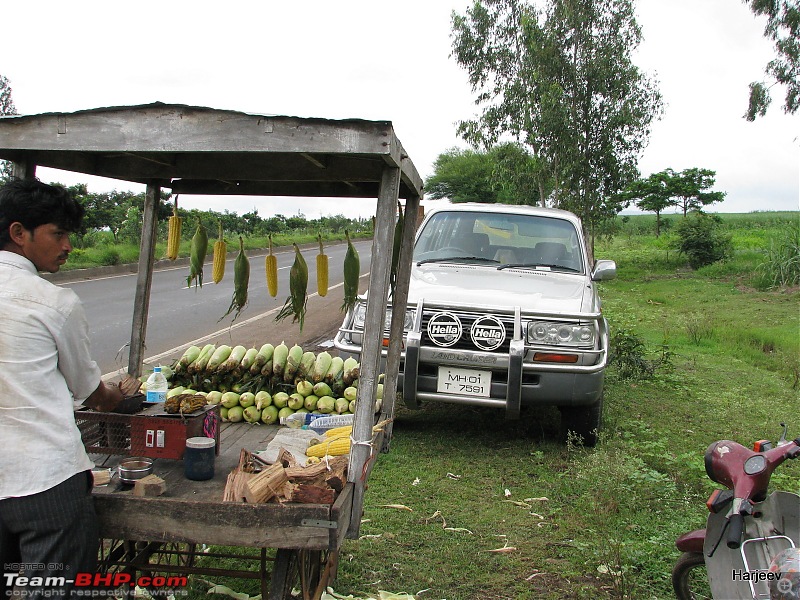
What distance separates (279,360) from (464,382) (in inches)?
53.9

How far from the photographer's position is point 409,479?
470cm

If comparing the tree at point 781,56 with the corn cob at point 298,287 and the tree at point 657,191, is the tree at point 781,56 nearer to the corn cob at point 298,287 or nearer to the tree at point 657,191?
the tree at point 657,191

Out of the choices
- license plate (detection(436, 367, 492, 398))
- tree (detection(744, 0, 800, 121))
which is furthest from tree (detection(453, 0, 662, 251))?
license plate (detection(436, 367, 492, 398))

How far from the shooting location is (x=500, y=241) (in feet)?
20.9

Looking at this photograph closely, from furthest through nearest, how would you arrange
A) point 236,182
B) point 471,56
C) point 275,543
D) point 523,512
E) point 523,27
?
point 471,56
point 523,27
point 523,512
point 236,182
point 275,543

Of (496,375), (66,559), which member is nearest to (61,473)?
(66,559)

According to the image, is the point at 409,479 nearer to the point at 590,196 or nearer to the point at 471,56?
the point at 590,196

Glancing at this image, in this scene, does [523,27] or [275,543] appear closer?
[275,543]

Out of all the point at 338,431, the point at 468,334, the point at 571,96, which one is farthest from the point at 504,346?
the point at 571,96

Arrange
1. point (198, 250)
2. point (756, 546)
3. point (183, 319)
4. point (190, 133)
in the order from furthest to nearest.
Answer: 1. point (183, 319)
2. point (198, 250)
3. point (756, 546)
4. point (190, 133)

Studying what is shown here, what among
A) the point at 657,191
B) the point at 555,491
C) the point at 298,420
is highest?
the point at 657,191

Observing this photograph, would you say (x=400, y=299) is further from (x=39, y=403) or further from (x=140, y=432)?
(x=39, y=403)

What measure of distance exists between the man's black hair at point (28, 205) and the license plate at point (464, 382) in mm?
3228

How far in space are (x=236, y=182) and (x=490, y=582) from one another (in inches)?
101
